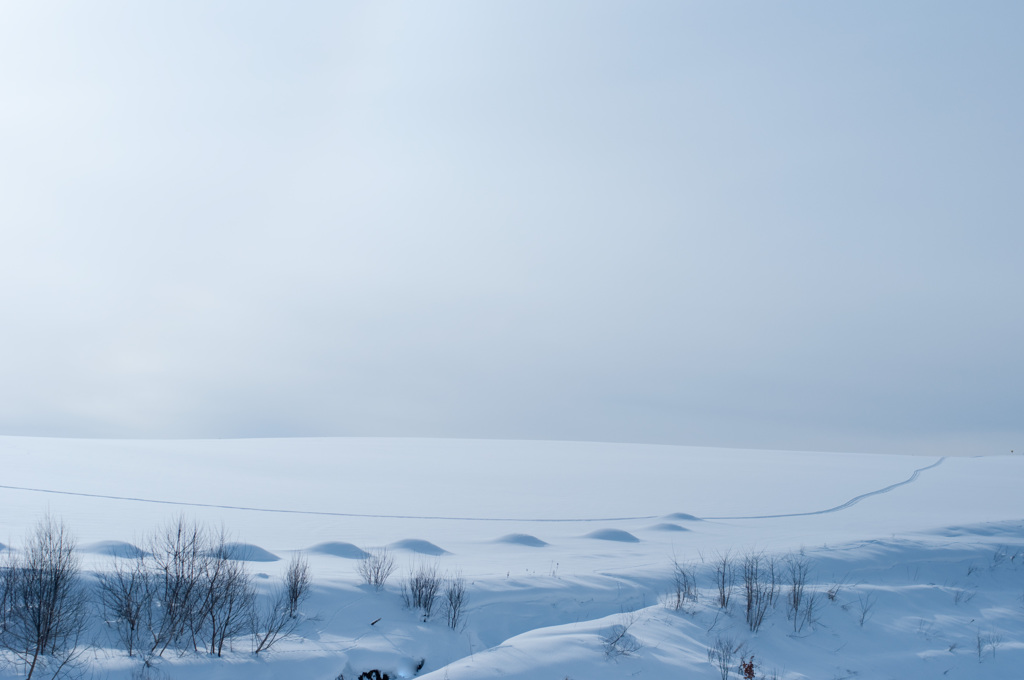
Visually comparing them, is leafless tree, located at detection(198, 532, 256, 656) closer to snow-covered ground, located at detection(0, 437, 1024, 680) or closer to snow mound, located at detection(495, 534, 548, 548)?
snow-covered ground, located at detection(0, 437, 1024, 680)

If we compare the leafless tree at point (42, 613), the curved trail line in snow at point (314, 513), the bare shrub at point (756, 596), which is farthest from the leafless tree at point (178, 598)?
the curved trail line in snow at point (314, 513)

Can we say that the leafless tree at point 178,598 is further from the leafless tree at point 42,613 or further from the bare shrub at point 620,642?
the bare shrub at point 620,642

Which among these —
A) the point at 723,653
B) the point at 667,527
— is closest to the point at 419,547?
the point at 667,527

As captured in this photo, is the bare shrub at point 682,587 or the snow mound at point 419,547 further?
the snow mound at point 419,547

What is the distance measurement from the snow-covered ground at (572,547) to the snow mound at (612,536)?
0.26 ft

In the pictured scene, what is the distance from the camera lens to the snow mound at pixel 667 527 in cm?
2291

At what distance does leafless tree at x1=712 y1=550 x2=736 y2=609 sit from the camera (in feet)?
40.8

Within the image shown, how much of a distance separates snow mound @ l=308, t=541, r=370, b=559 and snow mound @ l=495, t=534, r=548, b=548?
4282mm

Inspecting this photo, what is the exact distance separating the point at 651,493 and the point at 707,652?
22.9 meters

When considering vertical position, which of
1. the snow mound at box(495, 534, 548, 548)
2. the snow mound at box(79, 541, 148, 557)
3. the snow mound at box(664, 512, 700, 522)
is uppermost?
the snow mound at box(79, 541, 148, 557)

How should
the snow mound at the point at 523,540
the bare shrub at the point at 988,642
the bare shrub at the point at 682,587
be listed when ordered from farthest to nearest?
the snow mound at the point at 523,540 → the bare shrub at the point at 682,587 → the bare shrub at the point at 988,642

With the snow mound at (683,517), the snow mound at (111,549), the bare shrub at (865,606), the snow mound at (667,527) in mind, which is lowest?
the bare shrub at (865,606)

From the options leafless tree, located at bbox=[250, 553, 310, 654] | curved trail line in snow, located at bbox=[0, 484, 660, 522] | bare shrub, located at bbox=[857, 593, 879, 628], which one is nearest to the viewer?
leafless tree, located at bbox=[250, 553, 310, 654]

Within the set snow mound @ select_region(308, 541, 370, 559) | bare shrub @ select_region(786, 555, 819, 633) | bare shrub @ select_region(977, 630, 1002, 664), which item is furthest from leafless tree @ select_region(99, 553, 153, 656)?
bare shrub @ select_region(977, 630, 1002, 664)
